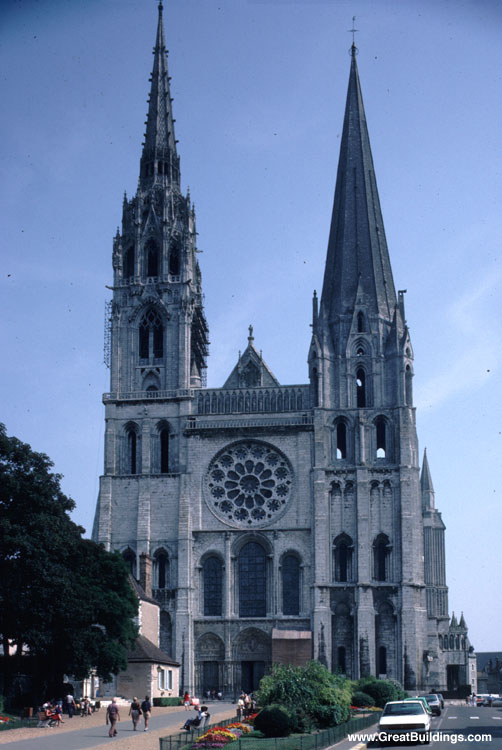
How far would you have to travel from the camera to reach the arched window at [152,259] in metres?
77.6

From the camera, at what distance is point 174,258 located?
7794 centimetres

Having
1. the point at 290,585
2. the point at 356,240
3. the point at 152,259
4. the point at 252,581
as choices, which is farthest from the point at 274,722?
the point at 152,259

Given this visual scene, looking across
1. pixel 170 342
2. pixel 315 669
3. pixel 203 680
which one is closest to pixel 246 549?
pixel 203 680

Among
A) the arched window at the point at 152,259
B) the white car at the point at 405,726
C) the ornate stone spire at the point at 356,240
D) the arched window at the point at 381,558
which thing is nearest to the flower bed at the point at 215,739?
the white car at the point at 405,726

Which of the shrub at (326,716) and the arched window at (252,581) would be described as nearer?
the shrub at (326,716)

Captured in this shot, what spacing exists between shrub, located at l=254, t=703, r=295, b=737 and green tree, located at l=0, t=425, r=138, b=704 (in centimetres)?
1432

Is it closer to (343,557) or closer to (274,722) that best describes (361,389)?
(343,557)

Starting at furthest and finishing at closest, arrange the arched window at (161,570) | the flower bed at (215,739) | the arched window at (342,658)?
the arched window at (161,570) → the arched window at (342,658) → the flower bed at (215,739)

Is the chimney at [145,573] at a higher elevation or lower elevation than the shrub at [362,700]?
higher

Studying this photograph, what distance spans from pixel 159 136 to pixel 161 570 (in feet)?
106

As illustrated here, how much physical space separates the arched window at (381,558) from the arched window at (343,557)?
5.05 feet

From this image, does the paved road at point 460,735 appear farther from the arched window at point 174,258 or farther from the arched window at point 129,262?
the arched window at point 129,262

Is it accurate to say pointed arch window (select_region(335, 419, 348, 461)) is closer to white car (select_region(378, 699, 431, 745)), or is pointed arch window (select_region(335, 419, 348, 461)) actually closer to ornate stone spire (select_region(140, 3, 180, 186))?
ornate stone spire (select_region(140, 3, 180, 186))

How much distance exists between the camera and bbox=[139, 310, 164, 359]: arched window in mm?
75375
